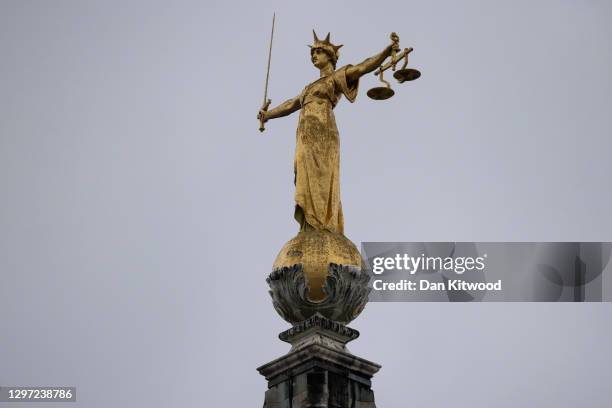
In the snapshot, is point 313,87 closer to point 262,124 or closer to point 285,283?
point 262,124

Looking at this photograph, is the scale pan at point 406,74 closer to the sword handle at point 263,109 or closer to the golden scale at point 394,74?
the golden scale at point 394,74

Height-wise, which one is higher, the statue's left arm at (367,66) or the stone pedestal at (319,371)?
the statue's left arm at (367,66)

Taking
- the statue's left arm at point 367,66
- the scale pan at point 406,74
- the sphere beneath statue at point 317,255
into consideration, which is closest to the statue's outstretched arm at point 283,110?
the statue's left arm at point 367,66

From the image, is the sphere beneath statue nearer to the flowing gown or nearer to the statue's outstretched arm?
the flowing gown

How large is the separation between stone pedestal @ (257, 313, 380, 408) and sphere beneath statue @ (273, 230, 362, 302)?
1.83 ft

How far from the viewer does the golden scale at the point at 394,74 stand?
19500 mm

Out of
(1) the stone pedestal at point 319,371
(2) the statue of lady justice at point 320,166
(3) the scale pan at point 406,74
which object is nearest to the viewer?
(1) the stone pedestal at point 319,371

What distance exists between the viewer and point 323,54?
68.9 feet

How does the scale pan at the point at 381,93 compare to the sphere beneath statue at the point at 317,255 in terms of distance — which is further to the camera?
the scale pan at the point at 381,93

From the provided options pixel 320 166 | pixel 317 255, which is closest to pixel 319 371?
pixel 317 255

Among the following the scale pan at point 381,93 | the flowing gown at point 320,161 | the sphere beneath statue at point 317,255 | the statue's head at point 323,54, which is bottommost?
the sphere beneath statue at point 317,255

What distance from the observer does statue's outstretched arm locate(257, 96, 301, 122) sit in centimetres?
2105

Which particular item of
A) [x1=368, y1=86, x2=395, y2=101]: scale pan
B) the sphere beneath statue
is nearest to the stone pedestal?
the sphere beneath statue

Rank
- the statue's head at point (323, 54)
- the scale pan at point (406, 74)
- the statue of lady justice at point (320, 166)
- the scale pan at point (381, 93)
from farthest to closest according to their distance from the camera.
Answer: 1. the statue's head at point (323, 54)
2. the scale pan at point (381, 93)
3. the scale pan at point (406, 74)
4. the statue of lady justice at point (320, 166)
